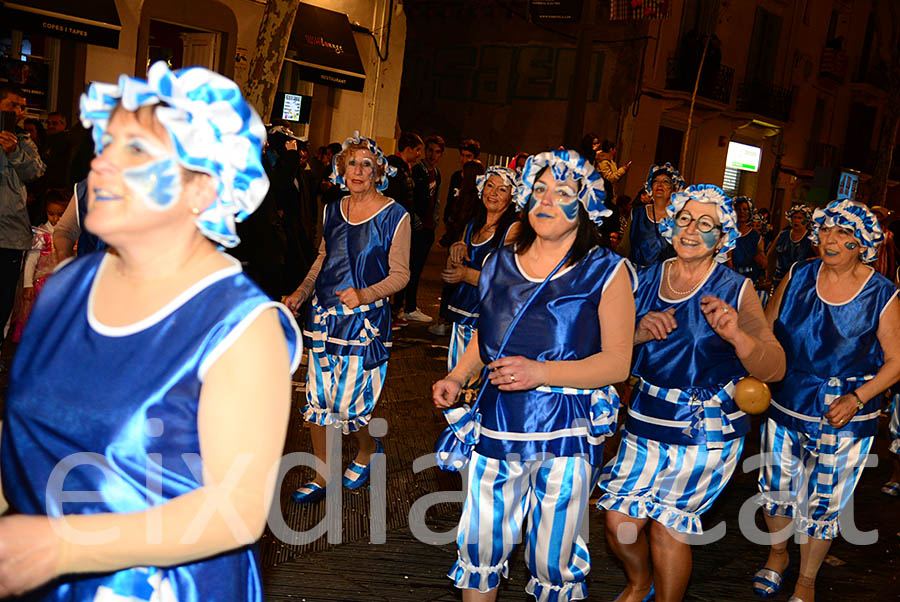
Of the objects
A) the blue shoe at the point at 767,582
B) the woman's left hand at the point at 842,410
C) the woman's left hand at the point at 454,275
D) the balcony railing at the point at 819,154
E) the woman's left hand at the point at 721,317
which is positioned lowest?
the blue shoe at the point at 767,582

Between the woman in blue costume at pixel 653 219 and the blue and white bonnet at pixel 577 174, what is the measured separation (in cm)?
402

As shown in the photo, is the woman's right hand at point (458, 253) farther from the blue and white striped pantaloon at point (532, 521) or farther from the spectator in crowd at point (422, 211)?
the spectator in crowd at point (422, 211)

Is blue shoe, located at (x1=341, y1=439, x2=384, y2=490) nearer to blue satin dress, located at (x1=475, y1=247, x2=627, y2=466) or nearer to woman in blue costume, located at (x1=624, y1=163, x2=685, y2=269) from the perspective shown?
blue satin dress, located at (x1=475, y1=247, x2=627, y2=466)

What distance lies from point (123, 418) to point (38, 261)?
6.78 m

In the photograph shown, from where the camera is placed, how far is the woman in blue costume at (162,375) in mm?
1775

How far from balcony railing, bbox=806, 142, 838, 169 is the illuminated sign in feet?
12.5

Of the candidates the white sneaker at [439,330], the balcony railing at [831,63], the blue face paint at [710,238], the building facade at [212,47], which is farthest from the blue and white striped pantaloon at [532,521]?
the balcony railing at [831,63]

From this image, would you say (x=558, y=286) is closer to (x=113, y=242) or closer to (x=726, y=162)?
(x=113, y=242)

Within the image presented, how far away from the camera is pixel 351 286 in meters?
5.61

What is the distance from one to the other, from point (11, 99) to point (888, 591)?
7.16 m

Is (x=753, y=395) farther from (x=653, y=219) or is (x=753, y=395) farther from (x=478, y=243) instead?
(x=653, y=219)

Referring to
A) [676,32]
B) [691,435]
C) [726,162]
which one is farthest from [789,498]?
[726,162]

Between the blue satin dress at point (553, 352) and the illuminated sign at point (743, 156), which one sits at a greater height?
the illuminated sign at point (743, 156)

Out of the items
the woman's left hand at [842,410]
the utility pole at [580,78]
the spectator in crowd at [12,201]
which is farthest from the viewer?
A: the utility pole at [580,78]
